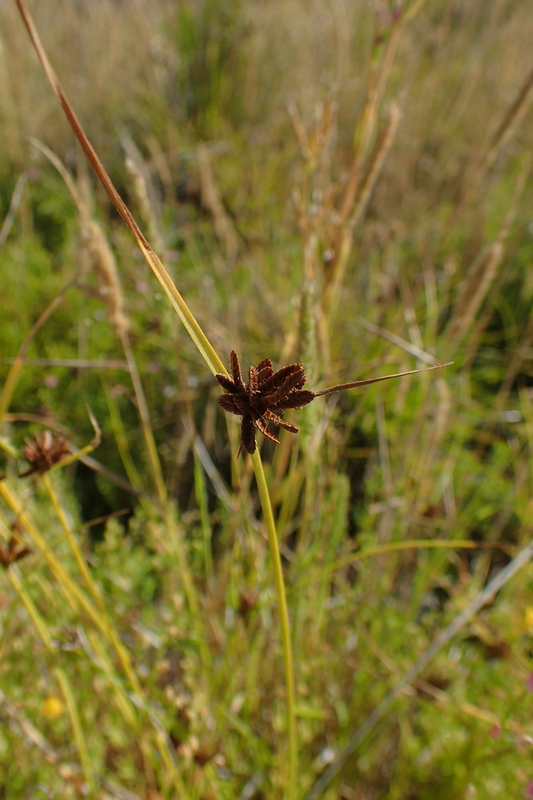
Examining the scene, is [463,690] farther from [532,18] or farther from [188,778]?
[532,18]

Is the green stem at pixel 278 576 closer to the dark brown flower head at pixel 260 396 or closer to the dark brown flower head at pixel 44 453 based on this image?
the dark brown flower head at pixel 260 396

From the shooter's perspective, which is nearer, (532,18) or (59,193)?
(59,193)

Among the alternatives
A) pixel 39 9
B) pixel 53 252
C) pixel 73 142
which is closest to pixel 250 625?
pixel 53 252

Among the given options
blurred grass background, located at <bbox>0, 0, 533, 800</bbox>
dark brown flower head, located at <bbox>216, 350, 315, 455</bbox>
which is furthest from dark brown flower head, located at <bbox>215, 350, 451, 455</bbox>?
blurred grass background, located at <bbox>0, 0, 533, 800</bbox>

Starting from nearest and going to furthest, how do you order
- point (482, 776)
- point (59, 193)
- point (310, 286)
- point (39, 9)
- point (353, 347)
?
1. point (310, 286)
2. point (482, 776)
3. point (353, 347)
4. point (59, 193)
5. point (39, 9)

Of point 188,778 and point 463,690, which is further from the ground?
point 188,778

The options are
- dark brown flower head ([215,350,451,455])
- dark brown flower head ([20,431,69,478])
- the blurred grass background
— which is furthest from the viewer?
the blurred grass background

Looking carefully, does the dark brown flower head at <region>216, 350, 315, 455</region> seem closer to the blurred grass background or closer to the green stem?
the green stem

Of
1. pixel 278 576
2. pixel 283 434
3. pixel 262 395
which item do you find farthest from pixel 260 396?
pixel 283 434
